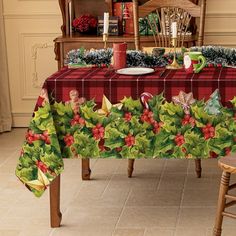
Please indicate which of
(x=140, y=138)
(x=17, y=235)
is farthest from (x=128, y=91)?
(x=17, y=235)

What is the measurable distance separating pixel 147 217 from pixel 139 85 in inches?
28.1

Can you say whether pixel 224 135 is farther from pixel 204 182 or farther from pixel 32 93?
pixel 32 93

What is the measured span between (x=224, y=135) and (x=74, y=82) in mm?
706

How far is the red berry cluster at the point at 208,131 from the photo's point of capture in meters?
2.86

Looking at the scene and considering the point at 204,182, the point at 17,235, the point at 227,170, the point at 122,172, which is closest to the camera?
the point at 227,170

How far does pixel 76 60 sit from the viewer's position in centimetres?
333

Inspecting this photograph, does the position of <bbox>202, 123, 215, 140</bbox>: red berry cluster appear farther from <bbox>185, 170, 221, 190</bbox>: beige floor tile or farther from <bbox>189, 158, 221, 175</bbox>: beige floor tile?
<bbox>189, 158, 221, 175</bbox>: beige floor tile

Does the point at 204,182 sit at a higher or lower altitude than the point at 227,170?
lower

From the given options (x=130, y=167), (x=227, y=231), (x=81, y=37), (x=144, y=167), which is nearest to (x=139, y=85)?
(x=227, y=231)

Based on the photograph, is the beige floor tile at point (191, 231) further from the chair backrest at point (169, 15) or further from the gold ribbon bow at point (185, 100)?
the chair backrest at point (169, 15)

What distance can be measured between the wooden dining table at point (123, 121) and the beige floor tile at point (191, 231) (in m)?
0.37

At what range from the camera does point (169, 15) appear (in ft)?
13.2

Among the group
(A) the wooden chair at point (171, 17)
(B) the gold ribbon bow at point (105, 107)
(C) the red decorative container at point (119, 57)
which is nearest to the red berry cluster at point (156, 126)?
(B) the gold ribbon bow at point (105, 107)

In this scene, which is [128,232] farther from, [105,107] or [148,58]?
[148,58]
